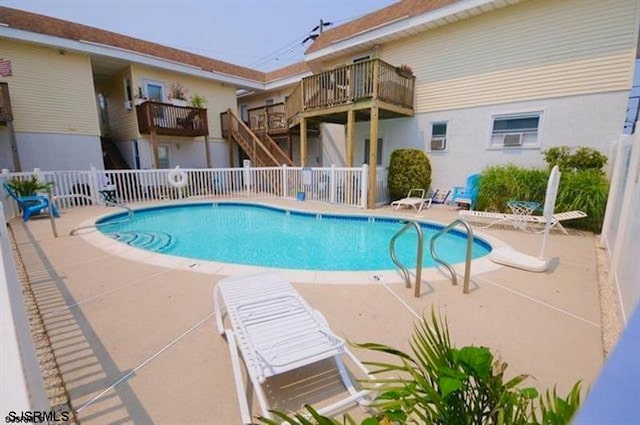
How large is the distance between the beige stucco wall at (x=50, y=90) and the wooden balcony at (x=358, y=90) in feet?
28.9

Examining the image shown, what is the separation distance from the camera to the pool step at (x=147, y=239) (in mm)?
6789

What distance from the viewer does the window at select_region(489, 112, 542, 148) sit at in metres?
8.73

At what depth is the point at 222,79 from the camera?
50.9 feet

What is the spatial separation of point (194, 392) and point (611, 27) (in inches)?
454

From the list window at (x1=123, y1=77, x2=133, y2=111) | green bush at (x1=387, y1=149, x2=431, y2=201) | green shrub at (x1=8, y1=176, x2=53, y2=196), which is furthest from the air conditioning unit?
window at (x1=123, y1=77, x2=133, y2=111)

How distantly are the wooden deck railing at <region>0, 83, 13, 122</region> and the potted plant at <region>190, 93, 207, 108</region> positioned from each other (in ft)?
21.3

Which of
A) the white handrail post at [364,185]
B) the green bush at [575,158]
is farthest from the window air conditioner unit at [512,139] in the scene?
the white handrail post at [364,185]

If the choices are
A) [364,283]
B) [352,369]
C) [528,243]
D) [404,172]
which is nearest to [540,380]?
[352,369]

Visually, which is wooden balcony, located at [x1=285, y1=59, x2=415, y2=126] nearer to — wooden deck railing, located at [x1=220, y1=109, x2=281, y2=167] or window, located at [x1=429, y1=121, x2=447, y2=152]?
window, located at [x1=429, y1=121, x2=447, y2=152]

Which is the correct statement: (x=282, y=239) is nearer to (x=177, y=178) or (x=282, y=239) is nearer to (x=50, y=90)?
(x=177, y=178)

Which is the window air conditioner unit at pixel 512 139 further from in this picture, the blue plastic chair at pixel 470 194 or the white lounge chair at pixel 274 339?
the white lounge chair at pixel 274 339

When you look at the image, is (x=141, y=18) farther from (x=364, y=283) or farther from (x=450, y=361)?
(x=450, y=361)

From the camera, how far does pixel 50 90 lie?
11.3 metres

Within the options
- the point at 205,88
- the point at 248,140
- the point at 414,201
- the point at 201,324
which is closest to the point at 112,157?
the point at 205,88
